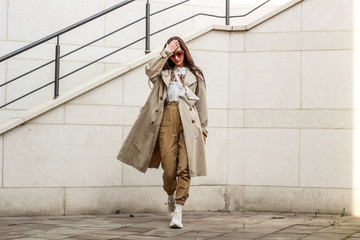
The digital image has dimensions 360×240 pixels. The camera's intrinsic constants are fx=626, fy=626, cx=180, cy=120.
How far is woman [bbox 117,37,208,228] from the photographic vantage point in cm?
675

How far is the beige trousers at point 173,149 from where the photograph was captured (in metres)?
6.71

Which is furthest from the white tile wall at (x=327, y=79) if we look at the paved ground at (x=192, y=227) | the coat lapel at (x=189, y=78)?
the coat lapel at (x=189, y=78)

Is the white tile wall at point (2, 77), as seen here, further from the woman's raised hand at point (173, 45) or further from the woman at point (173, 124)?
the woman's raised hand at point (173, 45)

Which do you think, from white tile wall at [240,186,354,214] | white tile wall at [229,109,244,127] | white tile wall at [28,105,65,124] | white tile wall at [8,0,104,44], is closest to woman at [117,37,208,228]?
white tile wall at [28,105,65,124]

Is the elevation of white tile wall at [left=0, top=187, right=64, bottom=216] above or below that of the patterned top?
below

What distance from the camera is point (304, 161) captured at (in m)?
8.27

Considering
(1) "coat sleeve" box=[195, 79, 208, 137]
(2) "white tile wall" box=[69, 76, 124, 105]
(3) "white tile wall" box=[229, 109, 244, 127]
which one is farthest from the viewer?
(3) "white tile wall" box=[229, 109, 244, 127]

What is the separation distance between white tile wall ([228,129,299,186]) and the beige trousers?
1831mm

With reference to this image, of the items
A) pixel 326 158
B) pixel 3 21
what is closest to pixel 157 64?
pixel 326 158

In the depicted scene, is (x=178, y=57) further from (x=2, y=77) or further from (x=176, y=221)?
(x=2, y=77)

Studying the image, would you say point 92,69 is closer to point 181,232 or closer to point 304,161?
point 304,161

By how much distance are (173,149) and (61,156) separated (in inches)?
65.5

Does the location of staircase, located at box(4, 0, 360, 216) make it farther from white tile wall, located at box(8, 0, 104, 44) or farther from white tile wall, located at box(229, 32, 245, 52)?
white tile wall, located at box(8, 0, 104, 44)

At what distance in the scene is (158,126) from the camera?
686 cm
